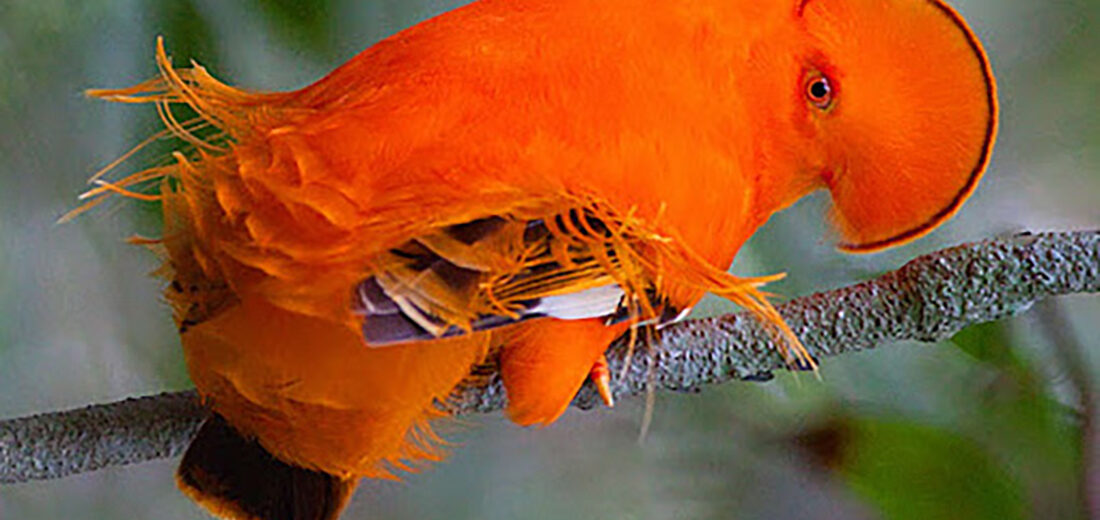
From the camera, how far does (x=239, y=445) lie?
0.50 metres

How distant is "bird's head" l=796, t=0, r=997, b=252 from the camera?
46 centimetres

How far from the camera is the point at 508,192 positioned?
395mm

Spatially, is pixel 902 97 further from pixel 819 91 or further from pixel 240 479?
pixel 240 479

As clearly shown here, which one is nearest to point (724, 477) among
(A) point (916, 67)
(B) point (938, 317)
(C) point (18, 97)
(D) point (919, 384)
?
(D) point (919, 384)

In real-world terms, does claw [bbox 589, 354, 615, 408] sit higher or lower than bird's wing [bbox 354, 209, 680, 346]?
lower

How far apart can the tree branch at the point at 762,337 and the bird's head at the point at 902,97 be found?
47 millimetres

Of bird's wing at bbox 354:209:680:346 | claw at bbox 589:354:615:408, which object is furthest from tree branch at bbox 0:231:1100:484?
bird's wing at bbox 354:209:680:346

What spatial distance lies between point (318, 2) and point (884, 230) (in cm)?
43

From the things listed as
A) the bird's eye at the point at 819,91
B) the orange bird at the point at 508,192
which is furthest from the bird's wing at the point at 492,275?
the bird's eye at the point at 819,91

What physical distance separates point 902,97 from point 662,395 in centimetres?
39

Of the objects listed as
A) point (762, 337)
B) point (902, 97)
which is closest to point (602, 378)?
point (762, 337)

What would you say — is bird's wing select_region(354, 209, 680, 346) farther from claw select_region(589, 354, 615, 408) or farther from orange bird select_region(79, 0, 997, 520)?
claw select_region(589, 354, 615, 408)

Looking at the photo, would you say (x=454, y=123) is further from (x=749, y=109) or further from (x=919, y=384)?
(x=919, y=384)

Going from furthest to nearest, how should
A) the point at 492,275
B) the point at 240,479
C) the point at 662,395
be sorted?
the point at 662,395 < the point at 240,479 < the point at 492,275
